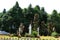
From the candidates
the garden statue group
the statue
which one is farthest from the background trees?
the statue

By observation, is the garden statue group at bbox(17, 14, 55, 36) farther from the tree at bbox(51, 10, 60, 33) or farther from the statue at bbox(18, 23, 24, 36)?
the tree at bbox(51, 10, 60, 33)

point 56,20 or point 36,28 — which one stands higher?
point 56,20

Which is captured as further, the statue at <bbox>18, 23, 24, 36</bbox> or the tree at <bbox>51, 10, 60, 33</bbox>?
the tree at <bbox>51, 10, 60, 33</bbox>

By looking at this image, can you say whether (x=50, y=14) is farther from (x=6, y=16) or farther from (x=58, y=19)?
(x=6, y=16)

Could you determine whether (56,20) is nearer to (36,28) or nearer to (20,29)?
(36,28)

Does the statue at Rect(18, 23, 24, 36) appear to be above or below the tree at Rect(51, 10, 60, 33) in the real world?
below

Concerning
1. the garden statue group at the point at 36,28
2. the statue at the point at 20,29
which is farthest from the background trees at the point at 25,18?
the statue at the point at 20,29

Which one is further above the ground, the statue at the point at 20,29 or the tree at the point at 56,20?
the tree at the point at 56,20

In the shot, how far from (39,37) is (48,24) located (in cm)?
68

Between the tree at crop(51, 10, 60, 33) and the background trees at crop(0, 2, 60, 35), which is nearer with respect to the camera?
the background trees at crop(0, 2, 60, 35)

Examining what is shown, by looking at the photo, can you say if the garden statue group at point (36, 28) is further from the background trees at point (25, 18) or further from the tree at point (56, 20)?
the tree at point (56, 20)

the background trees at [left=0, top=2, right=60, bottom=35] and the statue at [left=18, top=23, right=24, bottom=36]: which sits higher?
the background trees at [left=0, top=2, right=60, bottom=35]

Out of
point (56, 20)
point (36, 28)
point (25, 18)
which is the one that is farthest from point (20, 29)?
point (56, 20)

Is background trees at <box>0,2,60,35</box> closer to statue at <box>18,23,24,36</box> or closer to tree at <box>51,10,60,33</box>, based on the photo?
tree at <box>51,10,60,33</box>
